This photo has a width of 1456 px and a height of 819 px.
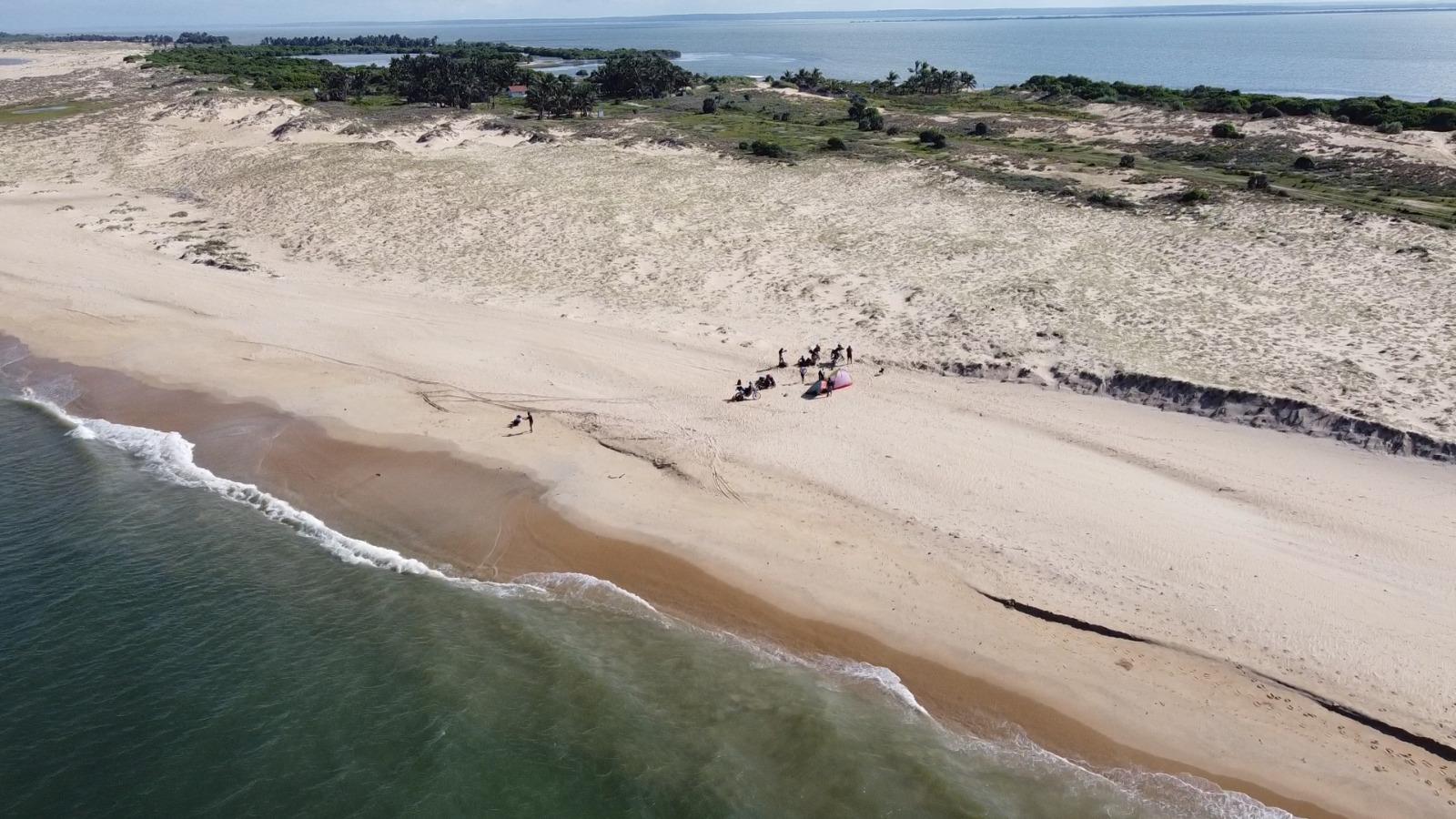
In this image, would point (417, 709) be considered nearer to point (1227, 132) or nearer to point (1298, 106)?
point (1227, 132)

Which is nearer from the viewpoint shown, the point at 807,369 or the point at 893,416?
the point at 893,416

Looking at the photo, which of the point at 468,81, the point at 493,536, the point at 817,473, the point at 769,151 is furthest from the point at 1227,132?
the point at 468,81

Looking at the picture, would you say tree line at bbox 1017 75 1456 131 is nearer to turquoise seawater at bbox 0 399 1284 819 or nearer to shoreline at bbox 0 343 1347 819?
shoreline at bbox 0 343 1347 819

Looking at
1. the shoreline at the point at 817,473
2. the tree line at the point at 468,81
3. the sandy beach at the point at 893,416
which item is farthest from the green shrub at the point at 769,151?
the shoreline at the point at 817,473

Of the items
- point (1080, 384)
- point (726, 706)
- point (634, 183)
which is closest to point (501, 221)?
point (634, 183)

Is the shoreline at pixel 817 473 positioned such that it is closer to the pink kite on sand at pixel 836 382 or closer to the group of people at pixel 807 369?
the pink kite on sand at pixel 836 382

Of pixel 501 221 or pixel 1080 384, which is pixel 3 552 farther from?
pixel 1080 384
